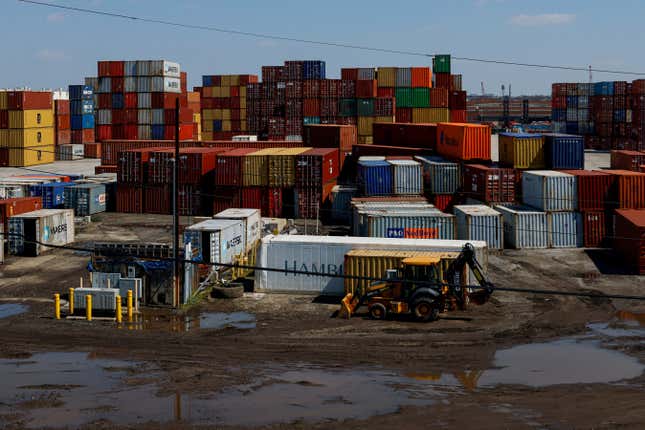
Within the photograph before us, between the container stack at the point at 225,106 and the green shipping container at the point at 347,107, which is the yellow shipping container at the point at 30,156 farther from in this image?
the green shipping container at the point at 347,107

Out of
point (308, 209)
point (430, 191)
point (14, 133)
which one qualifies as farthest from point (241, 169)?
point (14, 133)

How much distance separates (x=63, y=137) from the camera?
9838cm

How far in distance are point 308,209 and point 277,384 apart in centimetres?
3141

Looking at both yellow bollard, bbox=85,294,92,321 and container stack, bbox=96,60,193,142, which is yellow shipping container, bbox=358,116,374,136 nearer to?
container stack, bbox=96,60,193,142

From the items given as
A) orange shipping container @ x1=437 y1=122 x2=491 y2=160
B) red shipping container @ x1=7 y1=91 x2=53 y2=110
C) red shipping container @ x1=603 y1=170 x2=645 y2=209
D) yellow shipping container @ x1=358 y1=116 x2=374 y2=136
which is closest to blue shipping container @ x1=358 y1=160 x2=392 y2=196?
orange shipping container @ x1=437 y1=122 x2=491 y2=160

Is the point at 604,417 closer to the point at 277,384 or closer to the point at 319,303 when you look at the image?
the point at 277,384

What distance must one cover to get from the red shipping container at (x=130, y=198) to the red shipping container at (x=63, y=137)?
43340 millimetres

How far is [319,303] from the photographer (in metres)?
33.8

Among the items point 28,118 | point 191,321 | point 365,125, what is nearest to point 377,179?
Result: point 191,321

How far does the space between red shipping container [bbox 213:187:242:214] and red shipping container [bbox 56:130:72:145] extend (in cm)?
4922

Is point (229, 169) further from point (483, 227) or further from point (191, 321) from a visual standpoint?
point (191, 321)

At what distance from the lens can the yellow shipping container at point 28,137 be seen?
279ft

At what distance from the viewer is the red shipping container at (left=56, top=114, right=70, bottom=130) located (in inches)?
3834

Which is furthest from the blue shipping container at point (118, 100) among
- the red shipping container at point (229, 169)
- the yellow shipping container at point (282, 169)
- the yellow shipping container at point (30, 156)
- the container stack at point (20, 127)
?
the yellow shipping container at point (282, 169)
